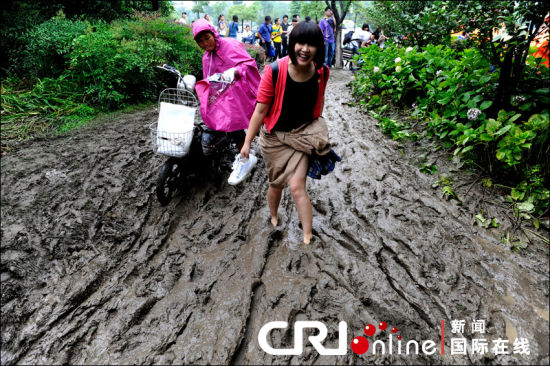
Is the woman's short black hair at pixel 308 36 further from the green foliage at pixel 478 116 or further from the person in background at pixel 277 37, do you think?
the person in background at pixel 277 37

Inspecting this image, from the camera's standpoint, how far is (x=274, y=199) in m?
3.22

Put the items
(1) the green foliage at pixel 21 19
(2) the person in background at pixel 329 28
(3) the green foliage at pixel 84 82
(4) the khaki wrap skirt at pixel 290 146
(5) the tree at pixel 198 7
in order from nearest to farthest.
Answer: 1. (4) the khaki wrap skirt at pixel 290 146
2. (3) the green foliage at pixel 84 82
3. (1) the green foliage at pixel 21 19
4. (2) the person in background at pixel 329 28
5. (5) the tree at pixel 198 7

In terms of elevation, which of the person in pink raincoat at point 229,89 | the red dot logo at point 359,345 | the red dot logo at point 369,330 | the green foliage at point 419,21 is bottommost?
the red dot logo at point 359,345

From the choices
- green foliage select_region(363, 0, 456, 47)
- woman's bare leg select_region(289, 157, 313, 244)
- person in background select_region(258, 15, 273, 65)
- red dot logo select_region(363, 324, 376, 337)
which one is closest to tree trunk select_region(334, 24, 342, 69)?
person in background select_region(258, 15, 273, 65)

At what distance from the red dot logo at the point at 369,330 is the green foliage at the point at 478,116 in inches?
84.0

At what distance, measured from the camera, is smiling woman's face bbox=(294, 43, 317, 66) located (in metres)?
2.27

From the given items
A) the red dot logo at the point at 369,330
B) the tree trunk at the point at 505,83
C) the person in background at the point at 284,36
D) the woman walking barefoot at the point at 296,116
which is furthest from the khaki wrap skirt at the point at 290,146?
the person in background at the point at 284,36

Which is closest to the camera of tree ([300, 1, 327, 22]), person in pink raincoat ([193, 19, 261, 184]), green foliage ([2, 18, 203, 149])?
person in pink raincoat ([193, 19, 261, 184])

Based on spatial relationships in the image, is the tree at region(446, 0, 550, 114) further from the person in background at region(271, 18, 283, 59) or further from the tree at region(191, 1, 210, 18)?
the tree at region(191, 1, 210, 18)

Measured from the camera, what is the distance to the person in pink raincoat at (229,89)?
135 inches

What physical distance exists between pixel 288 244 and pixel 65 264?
206cm

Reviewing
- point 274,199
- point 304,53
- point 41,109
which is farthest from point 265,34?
point 304,53
